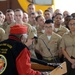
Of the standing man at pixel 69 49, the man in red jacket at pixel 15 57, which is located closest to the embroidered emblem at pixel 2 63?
the man in red jacket at pixel 15 57

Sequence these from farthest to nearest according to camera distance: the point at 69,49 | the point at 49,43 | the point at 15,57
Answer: the point at 49,43 < the point at 69,49 < the point at 15,57

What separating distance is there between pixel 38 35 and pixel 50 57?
1.87 ft

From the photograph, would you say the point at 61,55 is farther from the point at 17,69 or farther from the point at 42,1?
the point at 42,1

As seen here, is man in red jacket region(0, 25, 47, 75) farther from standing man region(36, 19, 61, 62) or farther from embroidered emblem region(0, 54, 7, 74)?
standing man region(36, 19, 61, 62)

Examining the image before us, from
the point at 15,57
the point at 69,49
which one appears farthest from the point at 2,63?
the point at 69,49

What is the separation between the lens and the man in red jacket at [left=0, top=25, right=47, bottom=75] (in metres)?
2.09

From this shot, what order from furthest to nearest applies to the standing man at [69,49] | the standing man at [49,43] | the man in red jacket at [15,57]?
the standing man at [49,43]
the standing man at [69,49]
the man in red jacket at [15,57]

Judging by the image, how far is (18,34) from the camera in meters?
2.19

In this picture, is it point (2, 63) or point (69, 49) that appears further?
point (69, 49)

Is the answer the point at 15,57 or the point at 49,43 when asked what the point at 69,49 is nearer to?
the point at 49,43

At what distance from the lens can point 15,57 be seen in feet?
6.89

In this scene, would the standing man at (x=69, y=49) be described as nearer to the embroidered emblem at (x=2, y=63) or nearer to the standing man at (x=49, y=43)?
the standing man at (x=49, y=43)

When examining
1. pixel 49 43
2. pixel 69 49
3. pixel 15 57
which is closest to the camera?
pixel 15 57

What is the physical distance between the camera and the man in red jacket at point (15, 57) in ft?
6.87
